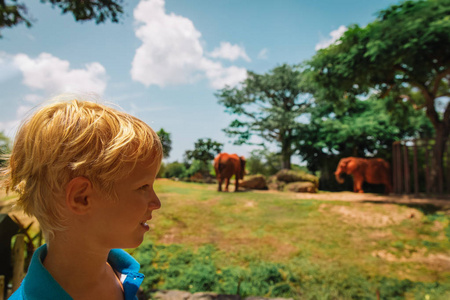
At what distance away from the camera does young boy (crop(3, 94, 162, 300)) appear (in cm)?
77

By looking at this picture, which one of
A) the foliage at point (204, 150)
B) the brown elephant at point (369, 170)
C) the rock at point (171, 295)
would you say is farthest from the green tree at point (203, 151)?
the rock at point (171, 295)

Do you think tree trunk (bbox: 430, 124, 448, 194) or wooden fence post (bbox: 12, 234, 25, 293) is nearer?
wooden fence post (bbox: 12, 234, 25, 293)

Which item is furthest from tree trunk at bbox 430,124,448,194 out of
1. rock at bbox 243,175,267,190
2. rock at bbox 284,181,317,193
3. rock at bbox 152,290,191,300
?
rock at bbox 152,290,191,300

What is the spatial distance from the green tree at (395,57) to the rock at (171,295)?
711 cm

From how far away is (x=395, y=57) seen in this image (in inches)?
304

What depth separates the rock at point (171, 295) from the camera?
3.11m

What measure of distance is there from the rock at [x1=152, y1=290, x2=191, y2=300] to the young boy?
245 centimetres

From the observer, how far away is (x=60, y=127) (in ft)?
2.54

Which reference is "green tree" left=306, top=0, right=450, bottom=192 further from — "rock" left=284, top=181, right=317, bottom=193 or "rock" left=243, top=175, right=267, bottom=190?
"rock" left=243, top=175, right=267, bottom=190

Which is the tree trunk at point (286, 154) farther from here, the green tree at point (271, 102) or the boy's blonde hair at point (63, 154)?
the boy's blonde hair at point (63, 154)

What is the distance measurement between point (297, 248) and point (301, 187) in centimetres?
621

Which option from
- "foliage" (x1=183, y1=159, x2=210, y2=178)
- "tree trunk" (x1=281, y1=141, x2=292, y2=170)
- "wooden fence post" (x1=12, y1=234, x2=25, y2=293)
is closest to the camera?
"wooden fence post" (x1=12, y1=234, x2=25, y2=293)

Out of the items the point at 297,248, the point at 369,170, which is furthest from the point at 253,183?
the point at 297,248

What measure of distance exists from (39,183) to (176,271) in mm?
3698
